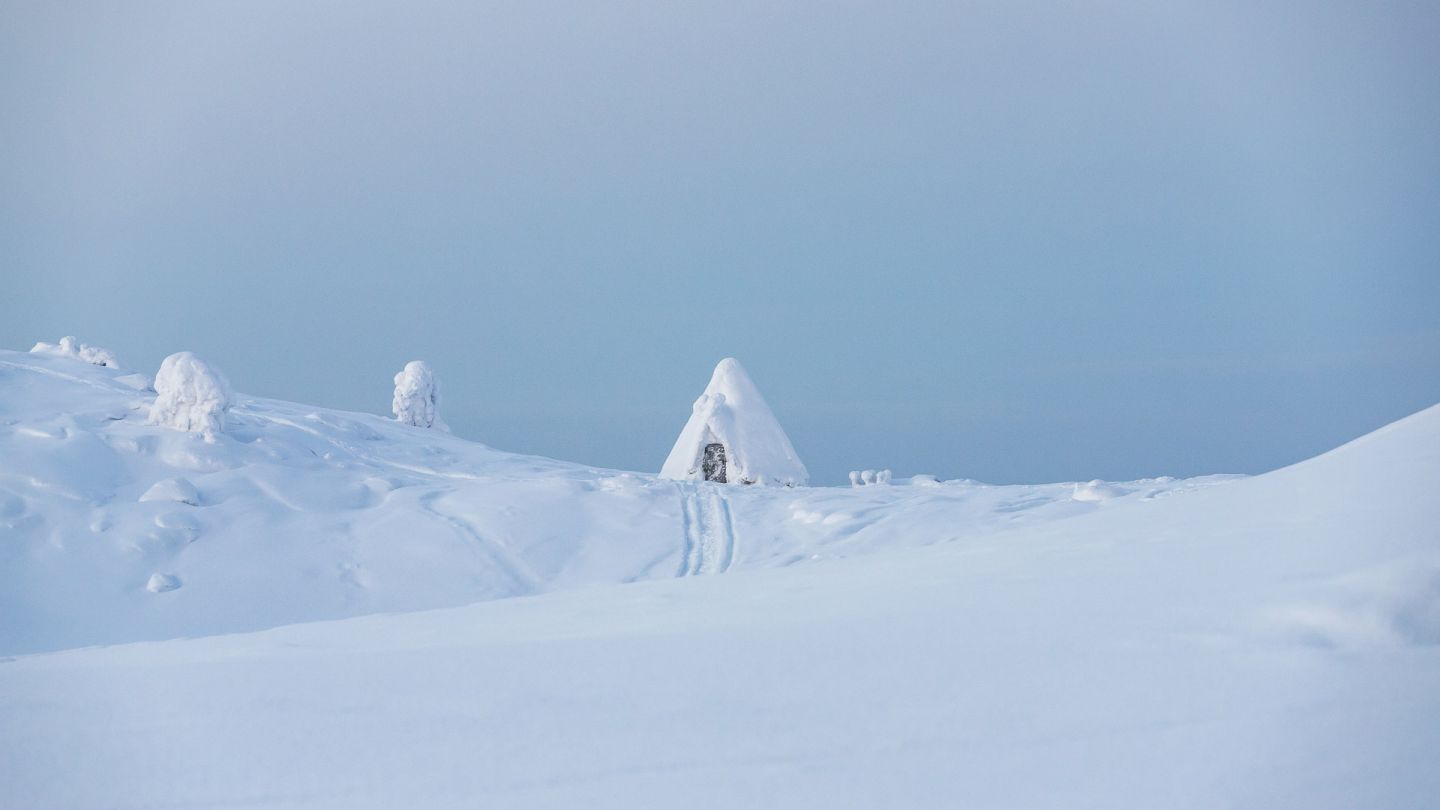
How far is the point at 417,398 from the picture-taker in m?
24.6

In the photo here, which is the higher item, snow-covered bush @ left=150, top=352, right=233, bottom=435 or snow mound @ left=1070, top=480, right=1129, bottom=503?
snow-covered bush @ left=150, top=352, right=233, bottom=435

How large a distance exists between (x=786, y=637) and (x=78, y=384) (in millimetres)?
18882

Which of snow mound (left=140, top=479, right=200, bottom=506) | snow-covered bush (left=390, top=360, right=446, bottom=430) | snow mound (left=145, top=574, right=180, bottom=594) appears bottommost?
snow mound (left=145, top=574, right=180, bottom=594)

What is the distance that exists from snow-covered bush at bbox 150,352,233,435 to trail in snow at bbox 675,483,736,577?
24.5ft

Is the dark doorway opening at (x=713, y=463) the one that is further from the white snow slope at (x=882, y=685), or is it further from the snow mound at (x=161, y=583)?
the white snow slope at (x=882, y=685)

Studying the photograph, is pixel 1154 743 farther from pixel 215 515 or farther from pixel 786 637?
pixel 215 515

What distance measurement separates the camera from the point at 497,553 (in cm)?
1354

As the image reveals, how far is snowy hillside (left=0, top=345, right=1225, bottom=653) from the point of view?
11953 mm

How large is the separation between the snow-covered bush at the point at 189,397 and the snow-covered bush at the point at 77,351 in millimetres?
6905

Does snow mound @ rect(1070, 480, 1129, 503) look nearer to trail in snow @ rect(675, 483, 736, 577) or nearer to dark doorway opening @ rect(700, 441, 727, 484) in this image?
trail in snow @ rect(675, 483, 736, 577)

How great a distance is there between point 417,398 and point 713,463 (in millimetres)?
8552

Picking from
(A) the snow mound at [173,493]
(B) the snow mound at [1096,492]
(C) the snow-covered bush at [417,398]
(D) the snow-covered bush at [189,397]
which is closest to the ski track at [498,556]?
(A) the snow mound at [173,493]

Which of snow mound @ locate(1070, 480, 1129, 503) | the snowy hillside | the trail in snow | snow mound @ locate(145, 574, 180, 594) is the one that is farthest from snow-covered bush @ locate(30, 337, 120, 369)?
snow mound @ locate(1070, 480, 1129, 503)

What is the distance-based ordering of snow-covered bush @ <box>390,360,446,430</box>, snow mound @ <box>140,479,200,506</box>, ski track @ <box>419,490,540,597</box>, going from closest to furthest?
1. ski track @ <box>419,490,540,597</box>
2. snow mound @ <box>140,479,200,506</box>
3. snow-covered bush @ <box>390,360,446,430</box>
